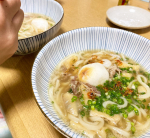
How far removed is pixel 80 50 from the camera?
212 cm

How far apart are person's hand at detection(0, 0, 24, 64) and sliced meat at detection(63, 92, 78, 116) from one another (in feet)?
2.39

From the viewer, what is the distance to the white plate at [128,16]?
275cm

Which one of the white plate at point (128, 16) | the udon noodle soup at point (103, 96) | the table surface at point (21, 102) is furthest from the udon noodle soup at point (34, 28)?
the white plate at point (128, 16)

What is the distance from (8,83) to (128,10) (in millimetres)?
2810

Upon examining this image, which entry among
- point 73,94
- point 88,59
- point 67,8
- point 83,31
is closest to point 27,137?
point 73,94

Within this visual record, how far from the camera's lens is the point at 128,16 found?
9.84 ft

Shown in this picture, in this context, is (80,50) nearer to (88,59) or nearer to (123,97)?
(88,59)

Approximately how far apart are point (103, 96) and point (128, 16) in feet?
7.08

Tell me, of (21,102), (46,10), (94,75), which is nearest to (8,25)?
(21,102)

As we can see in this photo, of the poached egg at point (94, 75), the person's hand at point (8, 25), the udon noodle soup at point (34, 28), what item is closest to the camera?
the person's hand at point (8, 25)

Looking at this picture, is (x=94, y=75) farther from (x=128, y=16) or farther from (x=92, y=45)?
(x=128, y=16)

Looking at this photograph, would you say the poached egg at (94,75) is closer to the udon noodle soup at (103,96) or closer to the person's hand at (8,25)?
the udon noodle soup at (103,96)

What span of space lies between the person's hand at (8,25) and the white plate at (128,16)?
6.36 feet

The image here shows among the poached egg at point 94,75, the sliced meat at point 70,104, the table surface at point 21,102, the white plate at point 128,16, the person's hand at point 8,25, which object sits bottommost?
the table surface at point 21,102
